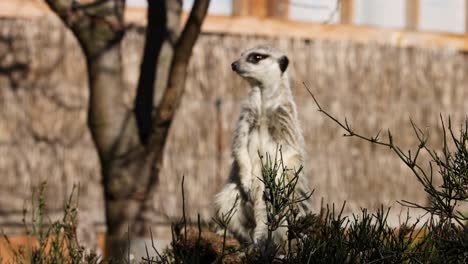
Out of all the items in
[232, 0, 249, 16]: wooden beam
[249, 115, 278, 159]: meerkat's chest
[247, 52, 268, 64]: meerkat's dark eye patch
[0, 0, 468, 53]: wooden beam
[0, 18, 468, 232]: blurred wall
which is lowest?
[0, 18, 468, 232]: blurred wall

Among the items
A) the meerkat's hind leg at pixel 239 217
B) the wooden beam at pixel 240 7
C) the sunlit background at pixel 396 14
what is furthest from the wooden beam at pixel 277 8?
the meerkat's hind leg at pixel 239 217

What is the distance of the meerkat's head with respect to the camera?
4.73m

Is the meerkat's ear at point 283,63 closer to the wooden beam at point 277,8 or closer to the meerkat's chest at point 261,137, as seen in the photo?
the meerkat's chest at point 261,137

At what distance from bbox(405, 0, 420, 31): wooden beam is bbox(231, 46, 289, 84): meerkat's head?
22.2 feet

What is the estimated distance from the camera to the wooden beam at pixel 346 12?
35.3ft

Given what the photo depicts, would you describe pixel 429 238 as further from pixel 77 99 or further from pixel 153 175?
pixel 77 99

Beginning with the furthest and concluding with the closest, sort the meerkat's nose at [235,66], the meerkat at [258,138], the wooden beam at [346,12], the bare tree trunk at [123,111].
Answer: the wooden beam at [346,12] → the bare tree trunk at [123,111] → the meerkat's nose at [235,66] → the meerkat at [258,138]

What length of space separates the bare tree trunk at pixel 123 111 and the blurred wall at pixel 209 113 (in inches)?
86.0

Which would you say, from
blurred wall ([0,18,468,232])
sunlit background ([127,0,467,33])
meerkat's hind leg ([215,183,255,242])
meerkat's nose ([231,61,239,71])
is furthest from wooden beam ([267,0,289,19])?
meerkat's hind leg ([215,183,255,242])

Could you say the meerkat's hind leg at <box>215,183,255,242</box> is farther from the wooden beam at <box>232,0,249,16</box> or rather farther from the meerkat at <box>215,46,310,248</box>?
the wooden beam at <box>232,0,249,16</box>

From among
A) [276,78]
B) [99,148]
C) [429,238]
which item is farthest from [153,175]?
[429,238]

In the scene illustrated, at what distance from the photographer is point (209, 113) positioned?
897 centimetres

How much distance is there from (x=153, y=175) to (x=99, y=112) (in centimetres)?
52

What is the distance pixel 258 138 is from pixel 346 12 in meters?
6.38
